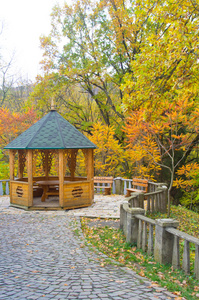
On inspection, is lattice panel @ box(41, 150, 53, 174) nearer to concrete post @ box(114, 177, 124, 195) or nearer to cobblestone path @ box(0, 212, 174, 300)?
concrete post @ box(114, 177, 124, 195)

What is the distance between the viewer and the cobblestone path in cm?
331

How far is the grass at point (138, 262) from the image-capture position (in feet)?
11.8

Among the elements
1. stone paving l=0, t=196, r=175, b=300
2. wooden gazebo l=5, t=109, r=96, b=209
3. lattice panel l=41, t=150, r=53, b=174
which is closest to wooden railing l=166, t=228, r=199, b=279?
stone paving l=0, t=196, r=175, b=300

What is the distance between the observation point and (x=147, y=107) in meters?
8.26

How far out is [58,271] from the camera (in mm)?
4082

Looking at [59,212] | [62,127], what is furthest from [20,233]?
[62,127]

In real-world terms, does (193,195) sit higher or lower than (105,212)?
lower

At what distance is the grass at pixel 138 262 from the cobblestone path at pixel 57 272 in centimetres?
23

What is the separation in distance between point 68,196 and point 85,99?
1810 centimetres

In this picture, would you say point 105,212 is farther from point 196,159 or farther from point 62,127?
point 196,159

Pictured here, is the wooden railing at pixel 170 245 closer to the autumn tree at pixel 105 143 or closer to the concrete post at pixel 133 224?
the concrete post at pixel 133 224

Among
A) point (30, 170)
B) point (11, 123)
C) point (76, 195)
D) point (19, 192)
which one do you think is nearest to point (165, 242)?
point (76, 195)

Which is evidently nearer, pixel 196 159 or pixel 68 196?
pixel 68 196

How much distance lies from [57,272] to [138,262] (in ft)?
5.33
